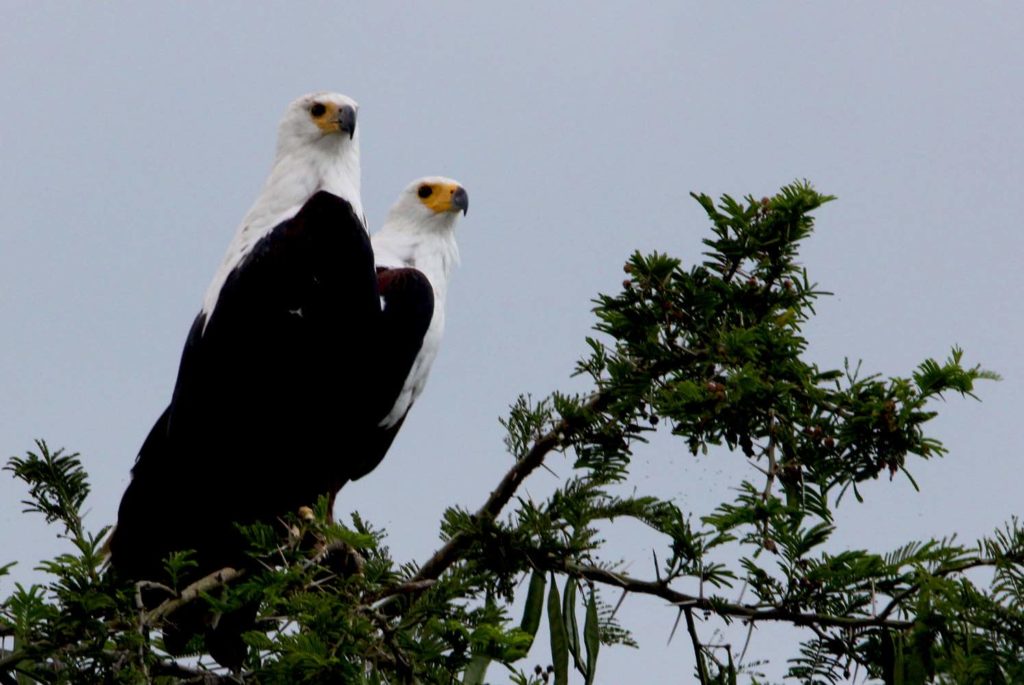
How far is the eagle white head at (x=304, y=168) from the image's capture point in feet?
16.5

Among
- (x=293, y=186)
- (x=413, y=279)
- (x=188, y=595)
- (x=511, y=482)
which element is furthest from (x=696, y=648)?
(x=413, y=279)

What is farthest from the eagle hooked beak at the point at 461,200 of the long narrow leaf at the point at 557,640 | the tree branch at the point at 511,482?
the long narrow leaf at the point at 557,640

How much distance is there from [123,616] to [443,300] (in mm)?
3395

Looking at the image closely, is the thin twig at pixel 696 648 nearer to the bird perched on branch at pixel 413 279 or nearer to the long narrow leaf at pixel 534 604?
the long narrow leaf at pixel 534 604

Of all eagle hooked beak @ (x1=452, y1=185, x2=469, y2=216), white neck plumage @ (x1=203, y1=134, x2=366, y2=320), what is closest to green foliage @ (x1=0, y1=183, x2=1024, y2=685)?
white neck plumage @ (x1=203, y1=134, x2=366, y2=320)

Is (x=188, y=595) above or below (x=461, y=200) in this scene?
below

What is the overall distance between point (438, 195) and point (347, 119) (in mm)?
1308

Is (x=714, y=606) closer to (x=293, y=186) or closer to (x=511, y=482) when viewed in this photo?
(x=511, y=482)

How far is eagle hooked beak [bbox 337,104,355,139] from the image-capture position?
18.1 feet

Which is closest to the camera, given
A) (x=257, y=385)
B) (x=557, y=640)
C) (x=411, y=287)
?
(x=557, y=640)

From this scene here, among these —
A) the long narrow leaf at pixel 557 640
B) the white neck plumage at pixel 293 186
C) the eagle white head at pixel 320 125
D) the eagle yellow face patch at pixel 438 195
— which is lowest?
the long narrow leaf at pixel 557 640

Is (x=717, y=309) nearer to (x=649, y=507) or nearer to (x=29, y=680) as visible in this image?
(x=649, y=507)

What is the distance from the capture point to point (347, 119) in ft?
18.2

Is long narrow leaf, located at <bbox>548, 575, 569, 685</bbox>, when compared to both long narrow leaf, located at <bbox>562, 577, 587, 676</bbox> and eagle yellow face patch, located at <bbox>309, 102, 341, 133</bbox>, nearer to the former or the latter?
long narrow leaf, located at <bbox>562, 577, 587, 676</bbox>
